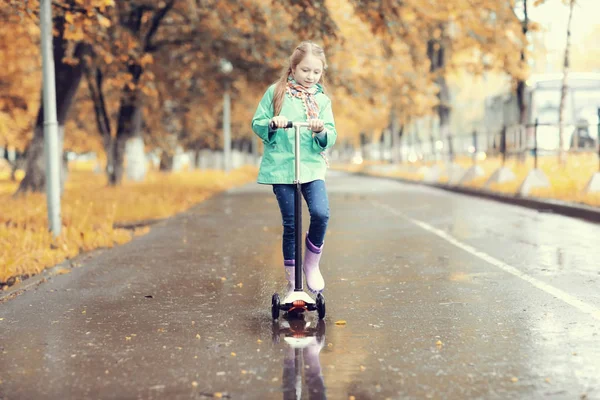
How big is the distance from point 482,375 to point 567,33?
21.5 metres

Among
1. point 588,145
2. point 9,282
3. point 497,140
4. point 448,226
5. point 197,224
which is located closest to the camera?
point 9,282

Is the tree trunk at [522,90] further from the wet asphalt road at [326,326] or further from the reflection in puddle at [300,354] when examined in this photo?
the reflection in puddle at [300,354]

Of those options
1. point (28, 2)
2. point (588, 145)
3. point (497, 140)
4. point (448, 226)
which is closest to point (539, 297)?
point (448, 226)

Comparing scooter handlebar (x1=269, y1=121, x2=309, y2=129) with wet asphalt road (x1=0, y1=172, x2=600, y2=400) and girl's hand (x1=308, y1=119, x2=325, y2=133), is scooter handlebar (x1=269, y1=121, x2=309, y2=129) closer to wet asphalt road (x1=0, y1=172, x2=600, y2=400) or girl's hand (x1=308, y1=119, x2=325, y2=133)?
girl's hand (x1=308, y1=119, x2=325, y2=133)

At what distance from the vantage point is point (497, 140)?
97.7 ft

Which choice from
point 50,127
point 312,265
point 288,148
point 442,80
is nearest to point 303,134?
point 288,148

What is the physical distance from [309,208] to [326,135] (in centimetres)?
62

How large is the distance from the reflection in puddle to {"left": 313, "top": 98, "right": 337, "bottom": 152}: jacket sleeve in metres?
1.28

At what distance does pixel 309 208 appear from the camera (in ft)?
21.4

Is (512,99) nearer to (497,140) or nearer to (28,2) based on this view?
(497,140)

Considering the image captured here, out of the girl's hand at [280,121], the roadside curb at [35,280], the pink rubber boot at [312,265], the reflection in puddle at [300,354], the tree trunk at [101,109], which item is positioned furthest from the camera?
the tree trunk at [101,109]

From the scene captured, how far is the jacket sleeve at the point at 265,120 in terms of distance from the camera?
20.5ft

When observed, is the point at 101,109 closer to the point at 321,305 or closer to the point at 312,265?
the point at 312,265

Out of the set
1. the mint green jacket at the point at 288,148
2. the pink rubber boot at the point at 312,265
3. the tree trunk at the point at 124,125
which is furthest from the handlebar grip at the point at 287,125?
the tree trunk at the point at 124,125
